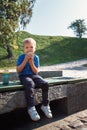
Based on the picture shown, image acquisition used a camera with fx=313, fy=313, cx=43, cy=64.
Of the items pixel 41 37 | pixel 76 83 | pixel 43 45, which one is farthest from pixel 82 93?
pixel 41 37

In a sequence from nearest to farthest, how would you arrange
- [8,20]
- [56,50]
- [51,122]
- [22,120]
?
[51,122] < [22,120] < [8,20] < [56,50]

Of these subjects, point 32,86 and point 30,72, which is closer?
point 32,86

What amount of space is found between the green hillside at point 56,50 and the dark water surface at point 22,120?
2954 centimetres

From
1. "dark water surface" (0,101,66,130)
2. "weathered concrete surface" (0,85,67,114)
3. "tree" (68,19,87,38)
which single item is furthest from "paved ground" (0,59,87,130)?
"tree" (68,19,87,38)

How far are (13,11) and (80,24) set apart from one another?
36.9 metres

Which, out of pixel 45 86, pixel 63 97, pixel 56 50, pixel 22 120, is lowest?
pixel 56 50

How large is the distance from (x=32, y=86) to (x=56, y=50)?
3926 centimetres

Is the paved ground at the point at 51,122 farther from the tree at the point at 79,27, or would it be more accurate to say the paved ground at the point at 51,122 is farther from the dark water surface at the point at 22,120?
the tree at the point at 79,27

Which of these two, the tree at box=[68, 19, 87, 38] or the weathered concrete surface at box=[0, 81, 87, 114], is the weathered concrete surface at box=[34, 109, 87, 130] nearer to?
the weathered concrete surface at box=[0, 81, 87, 114]

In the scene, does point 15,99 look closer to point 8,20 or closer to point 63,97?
point 63,97

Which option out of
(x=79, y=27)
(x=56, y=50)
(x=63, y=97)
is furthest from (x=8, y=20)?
(x=79, y=27)

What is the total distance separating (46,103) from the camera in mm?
4984

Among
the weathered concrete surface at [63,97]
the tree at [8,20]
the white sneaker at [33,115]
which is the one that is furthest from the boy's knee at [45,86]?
the tree at [8,20]

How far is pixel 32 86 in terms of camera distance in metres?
4.86
